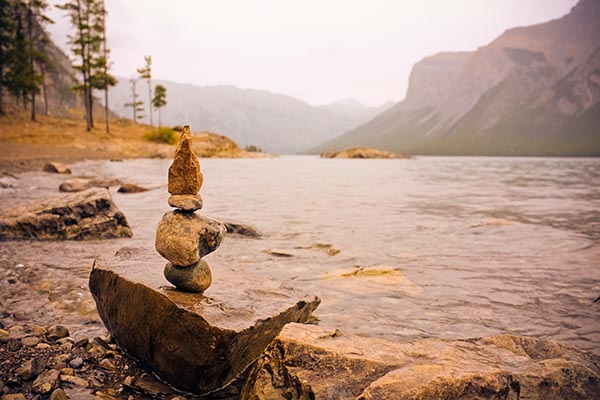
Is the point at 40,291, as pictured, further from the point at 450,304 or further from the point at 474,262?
the point at 474,262

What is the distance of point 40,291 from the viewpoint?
7.49 metres

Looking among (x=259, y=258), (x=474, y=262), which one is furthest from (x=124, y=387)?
(x=474, y=262)

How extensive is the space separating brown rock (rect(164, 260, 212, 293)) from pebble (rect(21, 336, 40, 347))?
1.87 m

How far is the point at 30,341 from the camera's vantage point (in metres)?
5.30

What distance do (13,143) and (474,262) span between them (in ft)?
153

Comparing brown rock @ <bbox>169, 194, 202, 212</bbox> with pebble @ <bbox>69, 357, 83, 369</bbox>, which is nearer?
pebble @ <bbox>69, 357, 83, 369</bbox>

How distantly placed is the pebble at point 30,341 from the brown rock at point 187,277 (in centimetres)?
187

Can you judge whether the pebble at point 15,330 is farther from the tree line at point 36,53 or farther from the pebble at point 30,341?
the tree line at point 36,53

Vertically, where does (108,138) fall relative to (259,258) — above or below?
above

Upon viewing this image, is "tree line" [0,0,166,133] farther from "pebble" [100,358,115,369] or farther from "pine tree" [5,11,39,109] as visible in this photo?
"pebble" [100,358,115,369]

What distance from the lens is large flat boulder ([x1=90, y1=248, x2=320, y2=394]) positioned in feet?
15.1

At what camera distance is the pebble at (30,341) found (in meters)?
5.24

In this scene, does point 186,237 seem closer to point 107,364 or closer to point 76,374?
point 107,364

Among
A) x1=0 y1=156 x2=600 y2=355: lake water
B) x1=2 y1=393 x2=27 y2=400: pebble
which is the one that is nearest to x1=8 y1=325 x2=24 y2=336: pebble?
x1=0 y1=156 x2=600 y2=355: lake water
